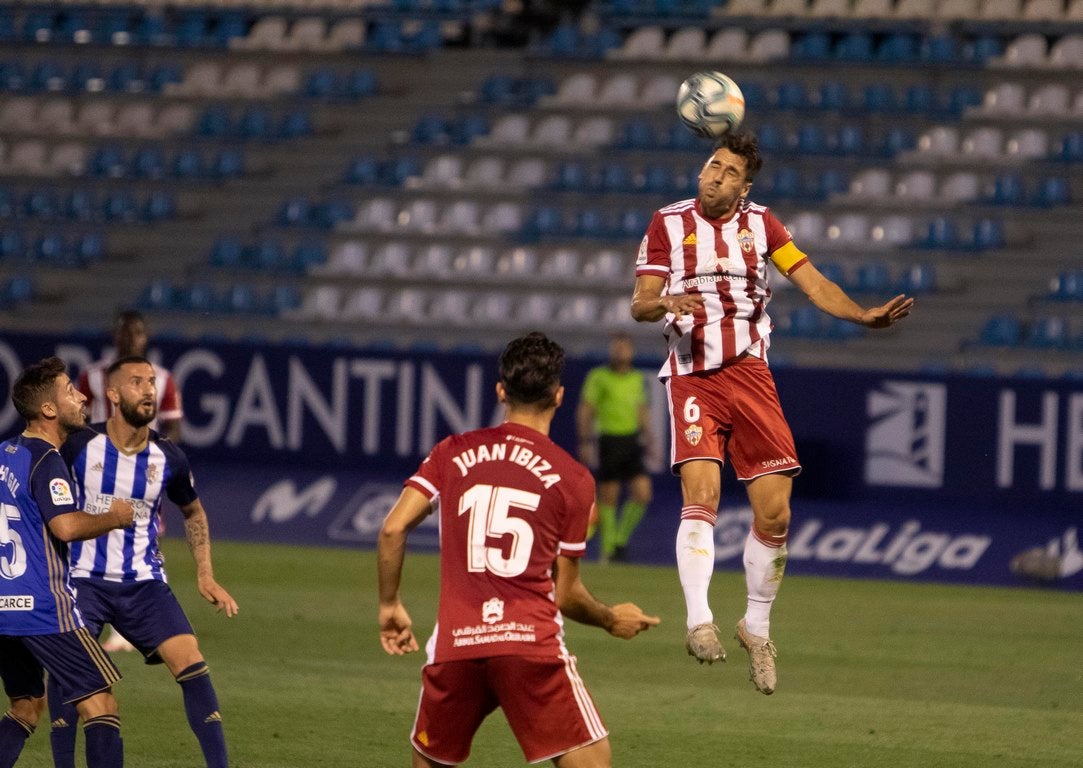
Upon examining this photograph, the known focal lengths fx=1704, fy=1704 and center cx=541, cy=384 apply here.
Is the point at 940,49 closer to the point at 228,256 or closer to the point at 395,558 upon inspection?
the point at 228,256

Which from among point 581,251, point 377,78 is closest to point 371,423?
point 581,251

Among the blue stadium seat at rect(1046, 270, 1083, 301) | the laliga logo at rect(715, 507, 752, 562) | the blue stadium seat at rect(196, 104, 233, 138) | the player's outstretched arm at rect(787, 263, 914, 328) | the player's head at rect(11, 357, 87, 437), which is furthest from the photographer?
the blue stadium seat at rect(196, 104, 233, 138)

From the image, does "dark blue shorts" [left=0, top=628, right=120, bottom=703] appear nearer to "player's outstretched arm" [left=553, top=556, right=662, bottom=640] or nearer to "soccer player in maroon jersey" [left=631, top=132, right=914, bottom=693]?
"player's outstretched arm" [left=553, top=556, right=662, bottom=640]

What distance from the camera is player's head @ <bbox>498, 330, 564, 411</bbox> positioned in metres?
5.18

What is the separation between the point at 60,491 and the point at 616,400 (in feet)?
30.3

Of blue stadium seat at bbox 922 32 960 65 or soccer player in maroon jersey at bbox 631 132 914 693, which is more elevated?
blue stadium seat at bbox 922 32 960 65

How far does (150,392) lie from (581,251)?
1263cm

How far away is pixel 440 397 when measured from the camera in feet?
52.1

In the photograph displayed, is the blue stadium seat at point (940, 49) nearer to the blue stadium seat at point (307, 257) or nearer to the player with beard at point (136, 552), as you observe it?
the blue stadium seat at point (307, 257)

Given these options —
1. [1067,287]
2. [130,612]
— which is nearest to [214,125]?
[1067,287]

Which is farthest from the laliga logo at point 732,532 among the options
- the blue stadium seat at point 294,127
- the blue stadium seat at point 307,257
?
the blue stadium seat at point 294,127

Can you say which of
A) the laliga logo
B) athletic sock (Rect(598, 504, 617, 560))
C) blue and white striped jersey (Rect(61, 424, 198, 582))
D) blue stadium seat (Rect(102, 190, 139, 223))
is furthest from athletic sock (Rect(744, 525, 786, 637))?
blue stadium seat (Rect(102, 190, 139, 223))

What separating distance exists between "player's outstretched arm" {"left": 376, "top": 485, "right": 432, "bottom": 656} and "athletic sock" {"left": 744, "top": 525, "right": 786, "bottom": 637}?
269 centimetres

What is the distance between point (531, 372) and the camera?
5188mm
